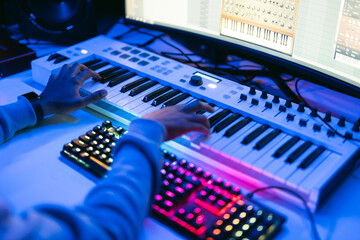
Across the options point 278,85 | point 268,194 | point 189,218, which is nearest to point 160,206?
point 189,218

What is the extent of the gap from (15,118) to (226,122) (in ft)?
1.69

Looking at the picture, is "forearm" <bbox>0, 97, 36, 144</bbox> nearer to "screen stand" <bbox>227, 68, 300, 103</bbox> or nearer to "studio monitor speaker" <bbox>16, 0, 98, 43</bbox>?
"studio monitor speaker" <bbox>16, 0, 98, 43</bbox>

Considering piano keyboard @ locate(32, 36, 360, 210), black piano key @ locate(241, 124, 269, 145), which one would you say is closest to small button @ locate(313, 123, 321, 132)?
piano keyboard @ locate(32, 36, 360, 210)

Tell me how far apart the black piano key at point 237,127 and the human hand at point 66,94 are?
13.5 inches

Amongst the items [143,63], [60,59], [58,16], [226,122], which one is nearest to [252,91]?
[226,122]

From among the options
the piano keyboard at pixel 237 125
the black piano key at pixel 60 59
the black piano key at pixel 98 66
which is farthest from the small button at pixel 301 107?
the black piano key at pixel 60 59

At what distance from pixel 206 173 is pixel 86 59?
62 cm

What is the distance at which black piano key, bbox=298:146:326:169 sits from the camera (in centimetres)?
80

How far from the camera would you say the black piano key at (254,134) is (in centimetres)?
88

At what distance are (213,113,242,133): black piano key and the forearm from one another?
18.2 inches

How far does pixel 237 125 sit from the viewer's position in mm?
927

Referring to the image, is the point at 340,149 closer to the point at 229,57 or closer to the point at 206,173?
the point at 206,173

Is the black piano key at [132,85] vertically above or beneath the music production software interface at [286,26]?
beneath

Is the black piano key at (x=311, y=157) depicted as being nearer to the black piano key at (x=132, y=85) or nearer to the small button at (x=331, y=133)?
the small button at (x=331, y=133)
